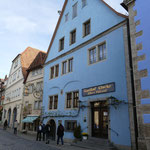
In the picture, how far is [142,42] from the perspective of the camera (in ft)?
34.9

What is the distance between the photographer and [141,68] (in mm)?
10406

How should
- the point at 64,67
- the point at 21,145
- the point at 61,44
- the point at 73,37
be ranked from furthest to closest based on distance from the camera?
1. the point at 61,44
2. the point at 64,67
3. the point at 73,37
4. the point at 21,145

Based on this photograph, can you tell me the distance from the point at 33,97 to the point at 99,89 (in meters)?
13.9

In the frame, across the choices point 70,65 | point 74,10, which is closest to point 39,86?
point 70,65

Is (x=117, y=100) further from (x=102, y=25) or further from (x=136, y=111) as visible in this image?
(x=102, y=25)

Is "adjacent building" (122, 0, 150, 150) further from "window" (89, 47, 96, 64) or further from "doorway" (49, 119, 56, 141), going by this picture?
"doorway" (49, 119, 56, 141)

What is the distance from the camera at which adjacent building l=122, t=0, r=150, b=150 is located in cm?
958

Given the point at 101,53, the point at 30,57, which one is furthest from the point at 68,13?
the point at 30,57

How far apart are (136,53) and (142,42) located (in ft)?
2.36

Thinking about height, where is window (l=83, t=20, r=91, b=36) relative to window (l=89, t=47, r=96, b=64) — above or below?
above

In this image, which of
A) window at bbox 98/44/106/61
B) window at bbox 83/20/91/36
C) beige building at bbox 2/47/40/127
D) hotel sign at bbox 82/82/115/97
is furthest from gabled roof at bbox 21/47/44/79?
window at bbox 98/44/106/61

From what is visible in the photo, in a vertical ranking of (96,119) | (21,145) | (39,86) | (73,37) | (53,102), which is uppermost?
(73,37)

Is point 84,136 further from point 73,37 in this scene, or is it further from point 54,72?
point 73,37

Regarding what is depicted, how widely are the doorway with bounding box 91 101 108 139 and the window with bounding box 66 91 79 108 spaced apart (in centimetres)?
233
